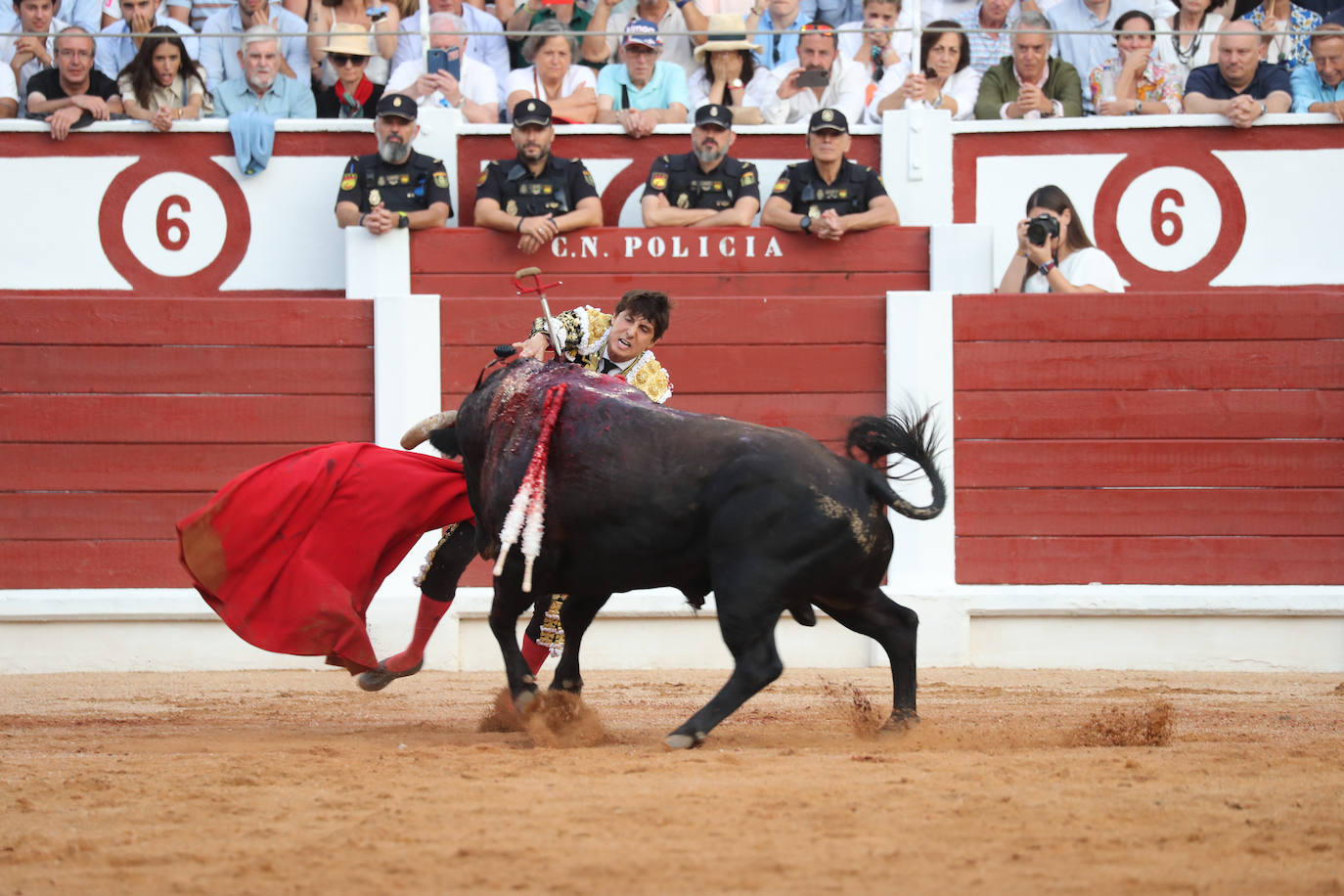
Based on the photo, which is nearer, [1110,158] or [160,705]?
[160,705]

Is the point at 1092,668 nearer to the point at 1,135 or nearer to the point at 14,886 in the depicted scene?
the point at 14,886

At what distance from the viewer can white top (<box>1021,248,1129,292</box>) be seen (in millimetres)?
7035

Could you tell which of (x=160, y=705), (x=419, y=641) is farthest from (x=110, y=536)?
(x=419, y=641)

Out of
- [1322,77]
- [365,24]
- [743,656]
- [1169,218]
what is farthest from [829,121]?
[743,656]

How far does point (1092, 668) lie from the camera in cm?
660

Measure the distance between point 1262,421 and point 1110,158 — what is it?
6.21 ft

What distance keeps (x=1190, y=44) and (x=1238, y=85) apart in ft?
1.77

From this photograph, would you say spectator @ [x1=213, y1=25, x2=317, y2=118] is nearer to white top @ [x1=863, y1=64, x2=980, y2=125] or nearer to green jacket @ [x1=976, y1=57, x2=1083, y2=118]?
white top @ [x1=863, y1=64, x2=980, y2=125]

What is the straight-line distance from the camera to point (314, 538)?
15.7ft

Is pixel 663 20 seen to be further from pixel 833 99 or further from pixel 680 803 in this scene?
pixel 680 803

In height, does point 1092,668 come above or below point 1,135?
below

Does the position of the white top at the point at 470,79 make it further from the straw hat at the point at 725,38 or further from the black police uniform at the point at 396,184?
the straw hat at the point at 725,38

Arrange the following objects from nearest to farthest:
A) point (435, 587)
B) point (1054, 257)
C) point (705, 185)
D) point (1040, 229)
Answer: point (435, 587) < point (1040, 229) < point (1054, 257) < point (705, 185)

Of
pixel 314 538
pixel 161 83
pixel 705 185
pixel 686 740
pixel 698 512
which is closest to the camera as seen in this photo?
pixel 686 740
